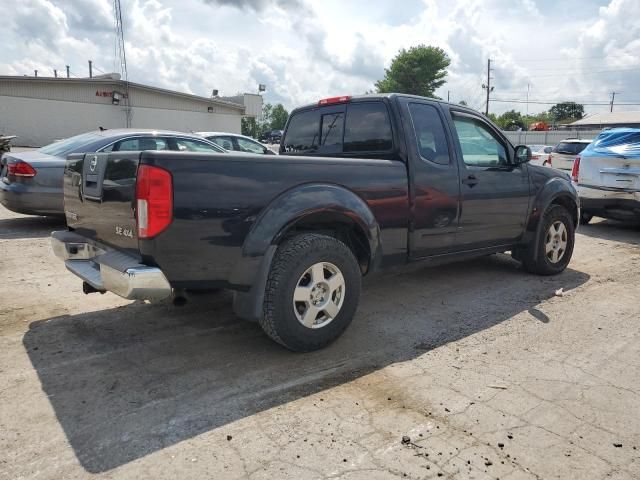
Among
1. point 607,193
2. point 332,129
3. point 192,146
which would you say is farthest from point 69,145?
point 607,193

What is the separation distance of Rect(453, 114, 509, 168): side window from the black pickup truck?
0.02m

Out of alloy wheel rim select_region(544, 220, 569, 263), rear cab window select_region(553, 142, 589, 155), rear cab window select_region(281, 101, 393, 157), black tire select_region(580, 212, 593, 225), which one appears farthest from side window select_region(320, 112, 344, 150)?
rear cab window select_region(553, 142, 589, 155)

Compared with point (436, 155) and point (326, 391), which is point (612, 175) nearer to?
point (436, 155)

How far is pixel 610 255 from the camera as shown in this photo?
287 inches

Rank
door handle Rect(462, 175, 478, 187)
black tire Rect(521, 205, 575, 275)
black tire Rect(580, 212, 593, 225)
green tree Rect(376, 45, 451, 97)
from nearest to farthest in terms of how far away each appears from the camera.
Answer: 1. door handle Rect(462, 175, 478, 187)
2. black tire Rect(521, 205, 575, 275)
3. black tire Rect(580, 212, 593, 225)
4. green tree Rect(376, 45, 451, 97)

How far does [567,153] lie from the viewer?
1579 cm

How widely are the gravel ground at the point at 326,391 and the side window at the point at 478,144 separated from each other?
1.39 m

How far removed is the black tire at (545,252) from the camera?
5.77m

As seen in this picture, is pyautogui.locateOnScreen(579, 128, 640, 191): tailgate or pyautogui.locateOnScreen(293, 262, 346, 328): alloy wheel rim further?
pyautogui.locateOnScreen(579, 128, 640, 191): tailgate

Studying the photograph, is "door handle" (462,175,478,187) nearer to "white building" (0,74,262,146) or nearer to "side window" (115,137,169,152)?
"side window" (115,137,169,152)

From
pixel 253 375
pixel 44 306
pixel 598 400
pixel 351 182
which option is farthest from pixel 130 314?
pixel 598 400

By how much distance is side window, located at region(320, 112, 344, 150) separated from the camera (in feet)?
16.0

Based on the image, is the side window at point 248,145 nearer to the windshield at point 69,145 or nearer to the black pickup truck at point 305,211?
the windshield at point 69,145

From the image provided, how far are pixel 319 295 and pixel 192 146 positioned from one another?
5247 mm
